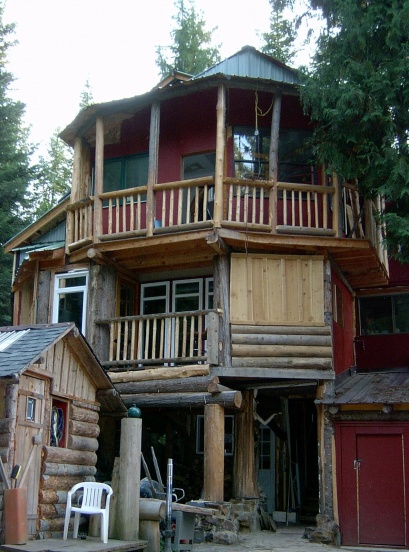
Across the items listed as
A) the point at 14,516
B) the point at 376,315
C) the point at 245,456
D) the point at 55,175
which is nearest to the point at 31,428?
the point at 14,516

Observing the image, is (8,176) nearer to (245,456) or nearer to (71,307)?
(71,307)

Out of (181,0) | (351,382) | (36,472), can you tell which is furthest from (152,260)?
(181,0)

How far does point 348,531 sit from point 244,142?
8.94 m

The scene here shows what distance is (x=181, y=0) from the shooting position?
34.8m

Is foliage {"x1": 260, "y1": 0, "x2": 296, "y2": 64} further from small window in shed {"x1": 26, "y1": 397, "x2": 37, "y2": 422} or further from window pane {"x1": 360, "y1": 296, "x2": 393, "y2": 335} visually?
small window in shed {"x1": 26, "y1": 397, "x2": 37, "y2": 422}

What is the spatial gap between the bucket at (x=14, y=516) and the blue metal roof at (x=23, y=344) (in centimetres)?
166

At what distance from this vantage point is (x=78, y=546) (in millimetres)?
10625

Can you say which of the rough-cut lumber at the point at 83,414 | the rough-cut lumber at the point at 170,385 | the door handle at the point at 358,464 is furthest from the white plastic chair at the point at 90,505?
the door handle at the point at 358,464

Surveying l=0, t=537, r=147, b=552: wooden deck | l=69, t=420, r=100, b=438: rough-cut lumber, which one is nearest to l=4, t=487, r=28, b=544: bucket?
l=0, t=537, r=147, b=552: wooden deck

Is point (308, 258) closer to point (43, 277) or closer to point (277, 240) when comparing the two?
point (277, 240)

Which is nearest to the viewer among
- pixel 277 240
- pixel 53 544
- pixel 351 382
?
pixel 53 544

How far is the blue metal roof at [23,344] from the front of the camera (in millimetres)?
10586

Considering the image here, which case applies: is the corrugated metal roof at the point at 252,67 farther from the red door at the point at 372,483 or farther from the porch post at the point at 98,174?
the red door at the point at 372,483

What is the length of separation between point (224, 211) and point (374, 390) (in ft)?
16.5
